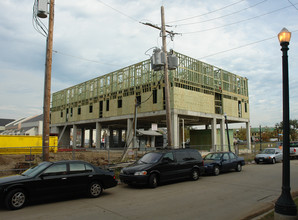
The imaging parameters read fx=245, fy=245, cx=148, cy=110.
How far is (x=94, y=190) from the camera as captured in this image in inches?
355

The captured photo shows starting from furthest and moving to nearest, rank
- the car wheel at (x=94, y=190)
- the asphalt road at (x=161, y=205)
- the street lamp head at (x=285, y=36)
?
1. the car wheel at (x=94, y=190)
2. the asphalt road at (x=161, y=205)
3. the street lamp head at (x=285, y=36)

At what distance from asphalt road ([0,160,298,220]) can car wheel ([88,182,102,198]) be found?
27 centimetres

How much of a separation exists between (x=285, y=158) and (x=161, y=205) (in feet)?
12.7

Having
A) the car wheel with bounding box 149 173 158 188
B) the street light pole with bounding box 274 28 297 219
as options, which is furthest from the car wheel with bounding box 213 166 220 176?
the street light pole with bounding box 274 28 297 219

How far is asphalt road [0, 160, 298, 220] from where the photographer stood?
6640 mm

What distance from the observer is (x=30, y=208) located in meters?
7.54

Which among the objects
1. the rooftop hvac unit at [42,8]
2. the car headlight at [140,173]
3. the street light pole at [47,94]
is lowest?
the car headlight at [140,173]

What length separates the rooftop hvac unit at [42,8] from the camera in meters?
11.5

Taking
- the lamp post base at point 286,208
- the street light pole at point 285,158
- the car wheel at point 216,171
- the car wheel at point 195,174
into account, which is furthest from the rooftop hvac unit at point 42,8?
the car wheel at point 216,171

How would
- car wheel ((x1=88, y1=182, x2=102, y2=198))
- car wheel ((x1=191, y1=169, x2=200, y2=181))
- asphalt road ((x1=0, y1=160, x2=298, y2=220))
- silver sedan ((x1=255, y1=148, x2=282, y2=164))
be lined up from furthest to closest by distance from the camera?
silver sedan ((x1=255, y1=148, x2=282, y2=164))
car wheel ((x1=191, y1=169, x2=200, y2=181))
car wheel ((x1=88, y1=182, x2=102, y2=198))
asphalt road ((x1=0, y1=160, x2=298, y2=220))

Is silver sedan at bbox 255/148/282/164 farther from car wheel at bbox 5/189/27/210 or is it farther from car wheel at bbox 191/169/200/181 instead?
car wheel at bbox 5/189/27/210

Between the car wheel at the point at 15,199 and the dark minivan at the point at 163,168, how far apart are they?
173 inches

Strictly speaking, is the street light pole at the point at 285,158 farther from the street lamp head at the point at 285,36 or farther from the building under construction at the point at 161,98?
the building under construction at the point at 161,98

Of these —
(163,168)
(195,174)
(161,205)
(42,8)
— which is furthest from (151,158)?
(42,8)
